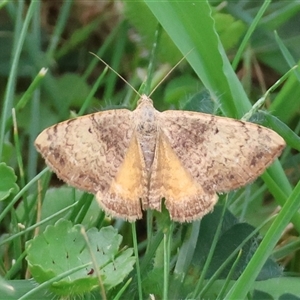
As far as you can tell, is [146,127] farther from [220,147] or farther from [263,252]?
[263,252]

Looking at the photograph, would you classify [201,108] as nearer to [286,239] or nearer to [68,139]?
[68,139]

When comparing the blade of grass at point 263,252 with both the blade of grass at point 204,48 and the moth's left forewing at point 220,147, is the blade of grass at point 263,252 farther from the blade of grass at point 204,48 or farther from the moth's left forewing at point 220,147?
the blade of grass at point 204,48

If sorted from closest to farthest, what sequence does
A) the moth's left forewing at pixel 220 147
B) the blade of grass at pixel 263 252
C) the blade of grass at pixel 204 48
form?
the blade of grass at pixel 263 252 → the moth's left forewing at pixel 220 147 → the blade of grass at pixel 204 48

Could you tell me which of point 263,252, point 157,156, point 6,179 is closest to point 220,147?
point 157,156

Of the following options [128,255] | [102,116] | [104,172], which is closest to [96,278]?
[128,255]

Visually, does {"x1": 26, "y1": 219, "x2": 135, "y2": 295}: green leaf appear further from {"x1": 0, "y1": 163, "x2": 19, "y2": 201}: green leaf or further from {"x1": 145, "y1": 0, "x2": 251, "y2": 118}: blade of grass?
{"x1": 145, "y1": 0, "x2": 251, "y2": 118}: blade of grass

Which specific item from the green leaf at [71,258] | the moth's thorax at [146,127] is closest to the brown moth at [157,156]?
the moth's thorax at [146,127]

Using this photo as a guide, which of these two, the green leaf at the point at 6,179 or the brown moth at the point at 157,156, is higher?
the green leaf at the point at 6,179
